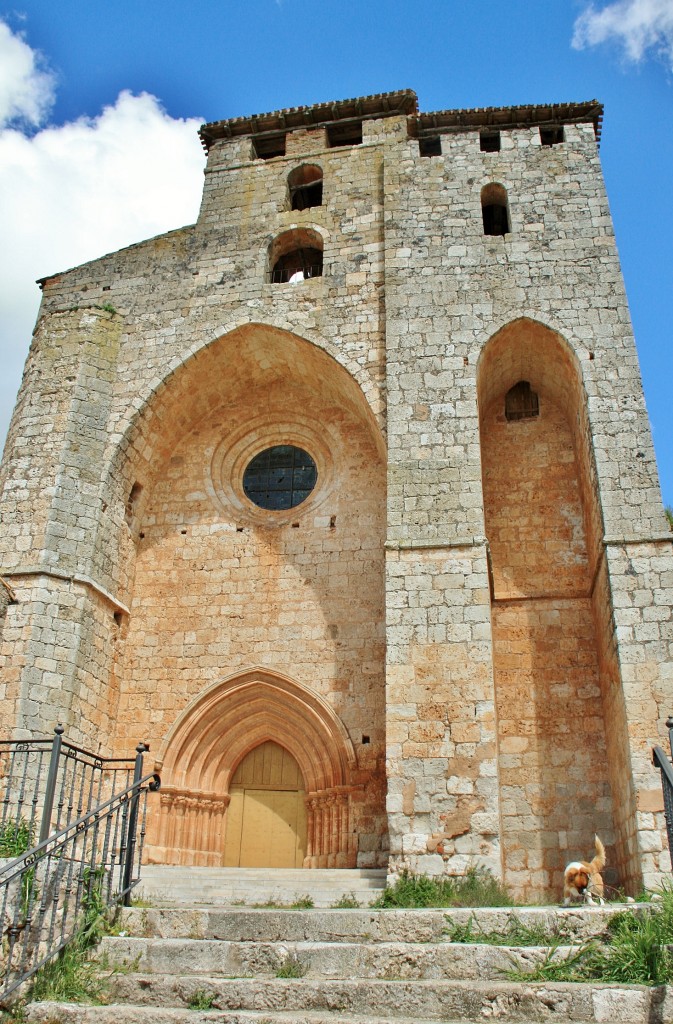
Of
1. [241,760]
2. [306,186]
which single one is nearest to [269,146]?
[306,186]

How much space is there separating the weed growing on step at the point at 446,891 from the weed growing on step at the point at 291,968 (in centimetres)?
207

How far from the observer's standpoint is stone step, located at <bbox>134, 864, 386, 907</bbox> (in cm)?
709

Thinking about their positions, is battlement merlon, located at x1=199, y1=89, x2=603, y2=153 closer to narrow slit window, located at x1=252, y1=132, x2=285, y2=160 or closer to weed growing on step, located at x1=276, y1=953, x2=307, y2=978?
narrow slit window, located at x1=252, y1=132, x2=285, y2=160

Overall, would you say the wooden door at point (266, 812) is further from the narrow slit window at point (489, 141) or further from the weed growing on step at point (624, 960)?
the narrow slit window at point (489, 141)

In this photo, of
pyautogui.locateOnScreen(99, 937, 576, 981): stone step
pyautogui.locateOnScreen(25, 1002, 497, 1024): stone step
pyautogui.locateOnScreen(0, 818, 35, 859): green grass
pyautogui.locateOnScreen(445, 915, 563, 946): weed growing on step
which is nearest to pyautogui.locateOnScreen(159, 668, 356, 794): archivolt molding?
pyautogui.locateOnScreen(0, 818, 35, 859): green grass

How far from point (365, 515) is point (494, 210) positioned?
185 inches

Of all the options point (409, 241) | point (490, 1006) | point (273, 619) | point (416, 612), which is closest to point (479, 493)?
point (416, 612)

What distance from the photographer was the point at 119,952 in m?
5.32

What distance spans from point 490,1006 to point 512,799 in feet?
14.2

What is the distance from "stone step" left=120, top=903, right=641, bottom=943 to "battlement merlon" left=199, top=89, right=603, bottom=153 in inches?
397

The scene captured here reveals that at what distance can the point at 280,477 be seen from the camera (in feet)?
37.3

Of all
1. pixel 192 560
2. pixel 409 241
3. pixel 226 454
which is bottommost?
pixel 192 560

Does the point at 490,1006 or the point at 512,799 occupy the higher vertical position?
the point at 512,799

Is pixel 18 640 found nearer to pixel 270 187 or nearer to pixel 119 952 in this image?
pixel 119 952
